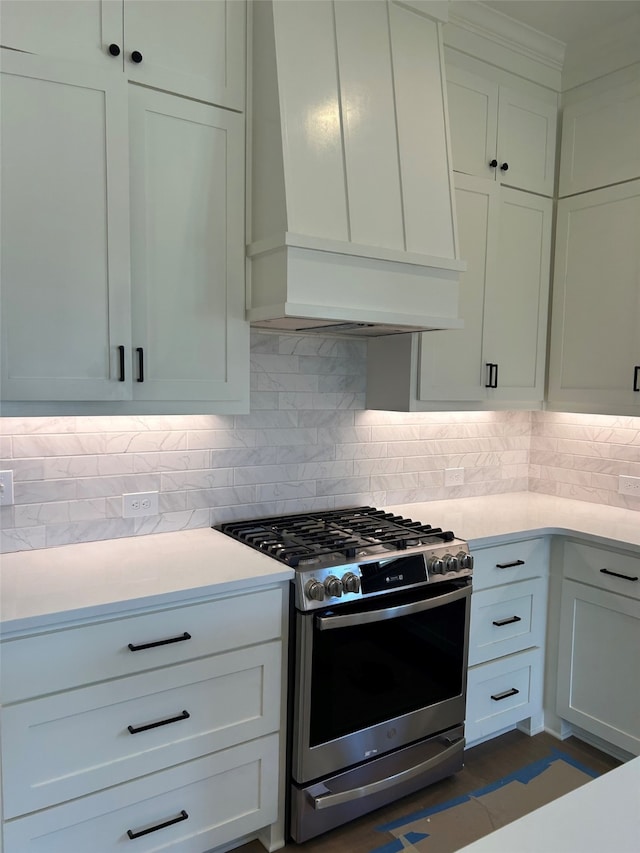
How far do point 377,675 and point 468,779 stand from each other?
723mm

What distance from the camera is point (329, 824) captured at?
6.95ft

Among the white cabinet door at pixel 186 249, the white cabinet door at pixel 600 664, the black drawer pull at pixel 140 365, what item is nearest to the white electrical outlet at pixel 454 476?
the white cabinet door at pixel 600 664

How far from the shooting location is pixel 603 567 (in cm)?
257

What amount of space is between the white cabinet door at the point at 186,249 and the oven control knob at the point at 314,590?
0.70 metres

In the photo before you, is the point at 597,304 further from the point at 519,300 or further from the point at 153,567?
the point at 153,567

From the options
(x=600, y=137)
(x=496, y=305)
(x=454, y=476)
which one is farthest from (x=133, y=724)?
(x=600, y=137)

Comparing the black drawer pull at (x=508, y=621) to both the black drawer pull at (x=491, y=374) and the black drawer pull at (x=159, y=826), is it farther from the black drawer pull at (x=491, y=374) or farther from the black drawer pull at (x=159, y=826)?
the black drawer pull at (x=159, y=826)

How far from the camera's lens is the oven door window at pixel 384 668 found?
2047 mm

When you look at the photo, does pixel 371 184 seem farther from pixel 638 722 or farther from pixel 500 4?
pixel 638 722

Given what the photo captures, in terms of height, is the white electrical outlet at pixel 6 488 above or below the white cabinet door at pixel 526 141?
below

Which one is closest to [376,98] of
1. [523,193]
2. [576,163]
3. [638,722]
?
[523,193]

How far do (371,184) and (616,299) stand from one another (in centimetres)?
137

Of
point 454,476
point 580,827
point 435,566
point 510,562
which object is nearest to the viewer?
point 580,827

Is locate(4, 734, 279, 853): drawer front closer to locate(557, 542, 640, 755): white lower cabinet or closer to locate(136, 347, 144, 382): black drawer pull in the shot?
locate(136, 347, 144, 382): black drawer pull
